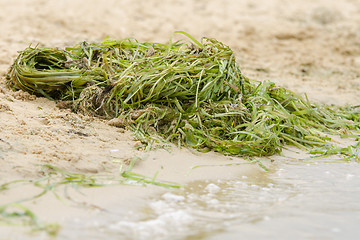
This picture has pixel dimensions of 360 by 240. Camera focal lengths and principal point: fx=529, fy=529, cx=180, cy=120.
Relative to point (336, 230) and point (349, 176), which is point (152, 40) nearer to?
point (349, 176)

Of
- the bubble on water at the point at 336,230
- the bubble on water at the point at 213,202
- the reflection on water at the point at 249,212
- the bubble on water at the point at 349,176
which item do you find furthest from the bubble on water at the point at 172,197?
the bubble on water at the point at 349,176

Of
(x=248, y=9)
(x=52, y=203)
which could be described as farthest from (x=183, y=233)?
(x=248, y=9)

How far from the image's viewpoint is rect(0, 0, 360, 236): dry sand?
2525mm

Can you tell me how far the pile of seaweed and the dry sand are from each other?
0.13 meters

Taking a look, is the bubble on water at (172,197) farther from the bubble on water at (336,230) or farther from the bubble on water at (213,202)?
the bubble on water at (336,230)

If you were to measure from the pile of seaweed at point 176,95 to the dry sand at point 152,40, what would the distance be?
13 cm

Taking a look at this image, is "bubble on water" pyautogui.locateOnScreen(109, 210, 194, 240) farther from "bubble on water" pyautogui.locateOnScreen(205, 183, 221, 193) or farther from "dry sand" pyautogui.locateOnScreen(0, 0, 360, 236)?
"bubble on water" pyautogui.locateOnScreen(205, 183, 221, 193)

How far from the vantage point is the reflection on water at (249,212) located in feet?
6.31

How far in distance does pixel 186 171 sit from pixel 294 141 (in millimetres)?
877

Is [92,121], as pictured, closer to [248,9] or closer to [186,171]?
[186,171]

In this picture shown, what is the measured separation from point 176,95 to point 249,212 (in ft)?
3.86

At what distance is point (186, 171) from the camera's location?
2604 mm

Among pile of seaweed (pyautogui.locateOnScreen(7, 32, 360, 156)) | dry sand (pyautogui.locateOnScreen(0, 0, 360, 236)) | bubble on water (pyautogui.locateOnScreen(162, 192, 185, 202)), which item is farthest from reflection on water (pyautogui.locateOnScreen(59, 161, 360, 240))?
pile of seaweed (pyautogui.locateOnScreen(7, 32, 360, 156))

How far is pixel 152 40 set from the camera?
6.46 metres
